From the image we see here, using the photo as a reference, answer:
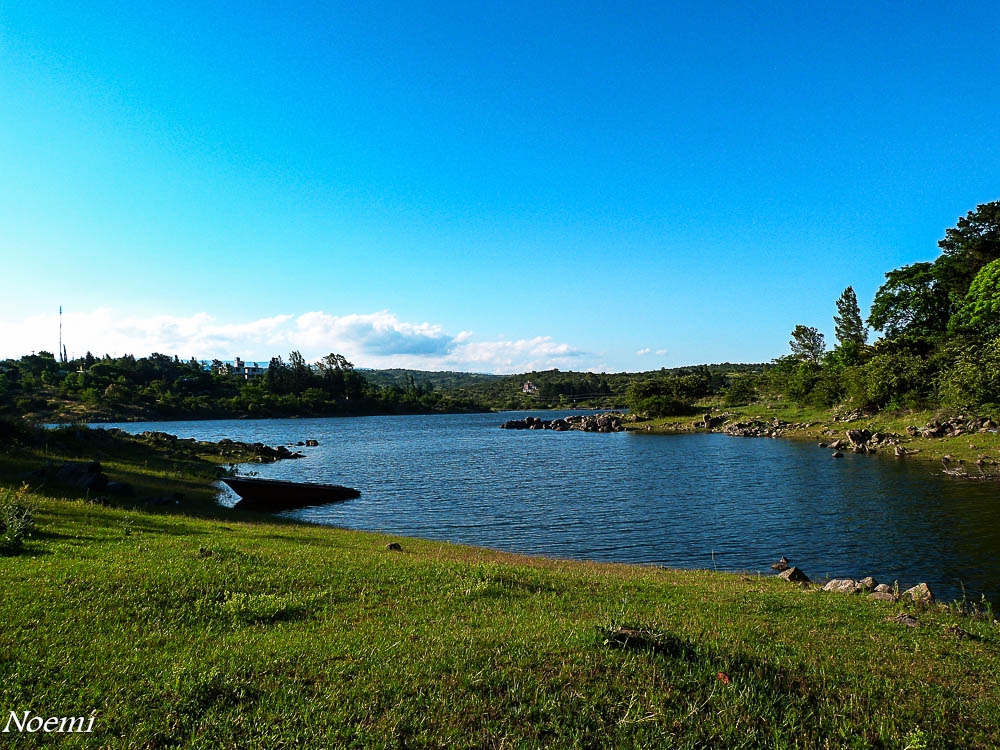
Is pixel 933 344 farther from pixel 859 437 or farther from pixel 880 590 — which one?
pixel 880 590

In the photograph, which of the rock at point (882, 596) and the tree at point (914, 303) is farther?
the tree at point (914, 303)

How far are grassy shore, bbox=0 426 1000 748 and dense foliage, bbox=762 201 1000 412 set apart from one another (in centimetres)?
5097

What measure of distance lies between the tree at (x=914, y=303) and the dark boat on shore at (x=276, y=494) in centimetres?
9076

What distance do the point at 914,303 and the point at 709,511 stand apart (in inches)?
3263

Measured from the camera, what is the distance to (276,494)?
37281mm

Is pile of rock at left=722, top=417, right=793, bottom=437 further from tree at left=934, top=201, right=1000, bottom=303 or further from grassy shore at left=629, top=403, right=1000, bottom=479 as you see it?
tree at left=934, top=201, right=1000, bottom=303

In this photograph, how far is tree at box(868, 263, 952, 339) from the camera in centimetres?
9100

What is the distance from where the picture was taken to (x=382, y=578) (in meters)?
12.3

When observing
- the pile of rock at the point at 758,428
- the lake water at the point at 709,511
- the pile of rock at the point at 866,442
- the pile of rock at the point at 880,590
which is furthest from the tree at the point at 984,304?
the pile of rock at the point at 880,590

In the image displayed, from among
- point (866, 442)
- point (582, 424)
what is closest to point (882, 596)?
point (866, 442)

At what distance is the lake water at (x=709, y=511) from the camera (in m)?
23.3

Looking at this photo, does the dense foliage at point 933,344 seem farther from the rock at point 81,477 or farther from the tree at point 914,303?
the rock at point 81,477

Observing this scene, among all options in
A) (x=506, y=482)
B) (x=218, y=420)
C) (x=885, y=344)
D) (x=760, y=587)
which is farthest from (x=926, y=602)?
(x=218, y=420)

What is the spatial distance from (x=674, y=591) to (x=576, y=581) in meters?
2.36
